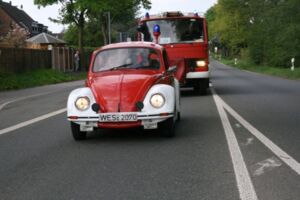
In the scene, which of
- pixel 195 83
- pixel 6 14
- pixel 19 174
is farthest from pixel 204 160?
pixel 6 14

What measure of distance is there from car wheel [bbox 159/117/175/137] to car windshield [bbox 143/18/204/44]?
993cm

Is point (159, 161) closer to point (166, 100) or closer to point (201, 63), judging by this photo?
point (166, 100)

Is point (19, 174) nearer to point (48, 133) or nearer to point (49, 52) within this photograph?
point (48, 133)

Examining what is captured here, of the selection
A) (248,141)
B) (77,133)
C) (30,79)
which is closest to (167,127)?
(248,141)

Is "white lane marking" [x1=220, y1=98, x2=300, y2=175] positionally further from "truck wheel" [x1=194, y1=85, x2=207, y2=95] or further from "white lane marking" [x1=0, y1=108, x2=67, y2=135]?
Answer: "truck wheel" [x1=194, y1=85, x2=207, y2=95]

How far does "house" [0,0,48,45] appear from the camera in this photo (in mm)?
87812

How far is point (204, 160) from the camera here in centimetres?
768

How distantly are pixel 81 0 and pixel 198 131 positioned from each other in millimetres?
39988

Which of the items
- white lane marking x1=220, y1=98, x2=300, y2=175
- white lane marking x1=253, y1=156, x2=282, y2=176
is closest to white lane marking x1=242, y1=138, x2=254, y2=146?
white lane marking x1=220, y1=98, x2=300, y2=175

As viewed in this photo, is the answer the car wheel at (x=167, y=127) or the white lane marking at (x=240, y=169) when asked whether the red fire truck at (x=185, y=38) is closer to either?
the white lane marking at (x=240, y=169)

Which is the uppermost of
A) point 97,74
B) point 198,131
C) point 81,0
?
point 81,0

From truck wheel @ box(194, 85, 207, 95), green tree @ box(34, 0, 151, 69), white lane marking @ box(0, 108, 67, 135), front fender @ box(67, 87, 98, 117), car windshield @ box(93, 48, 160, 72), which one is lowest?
white lane marking @ box(0, 108, 67, 135)

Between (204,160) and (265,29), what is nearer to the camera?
(204,160)

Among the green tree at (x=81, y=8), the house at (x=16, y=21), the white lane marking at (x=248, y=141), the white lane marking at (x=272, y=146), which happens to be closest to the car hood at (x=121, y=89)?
the white lane marking at (x=248, y=141)
